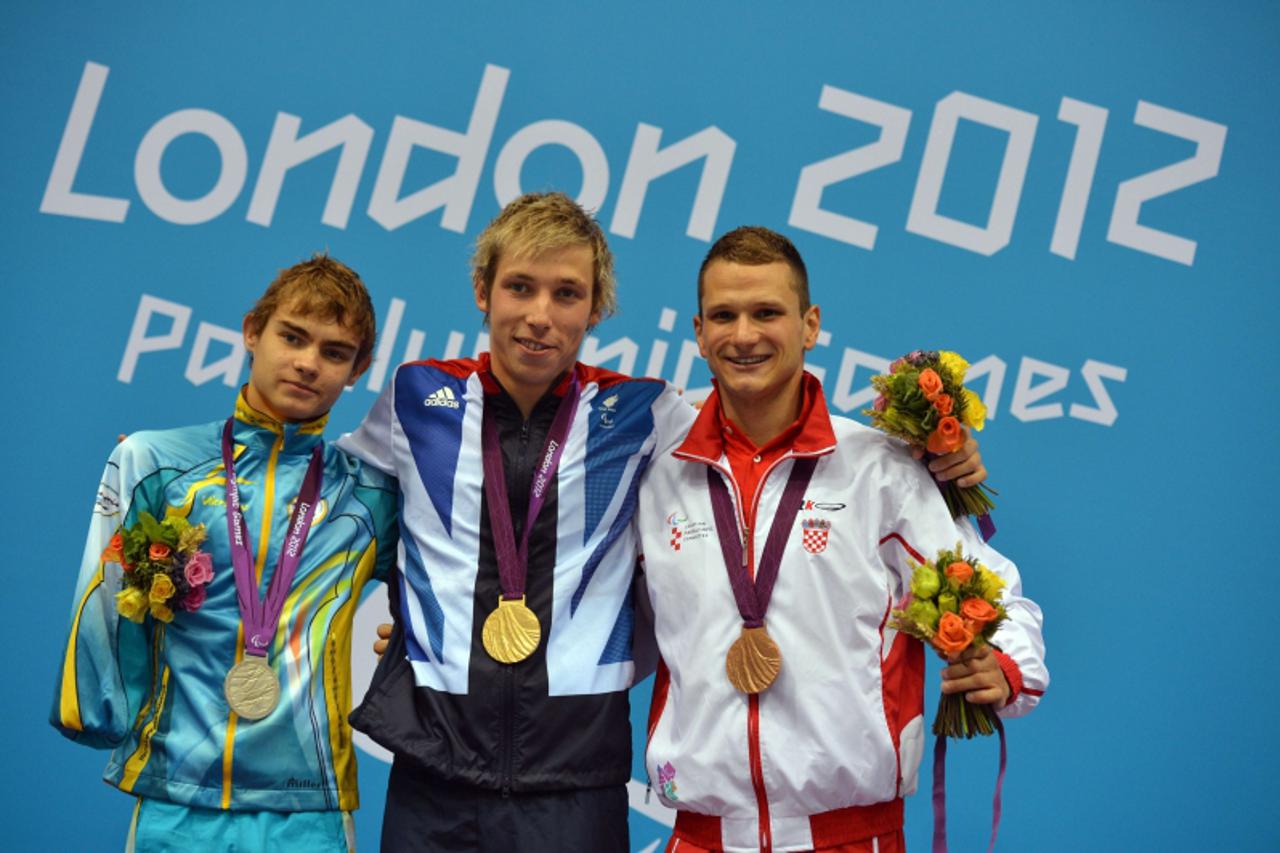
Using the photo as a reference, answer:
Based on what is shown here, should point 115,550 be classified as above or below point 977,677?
below

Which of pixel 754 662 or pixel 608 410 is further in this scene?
pixel 608 410

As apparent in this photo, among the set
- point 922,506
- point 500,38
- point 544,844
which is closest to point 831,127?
point 500,38

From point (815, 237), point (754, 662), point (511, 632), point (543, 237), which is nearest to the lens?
point (754, 662)

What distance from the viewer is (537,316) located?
249cm

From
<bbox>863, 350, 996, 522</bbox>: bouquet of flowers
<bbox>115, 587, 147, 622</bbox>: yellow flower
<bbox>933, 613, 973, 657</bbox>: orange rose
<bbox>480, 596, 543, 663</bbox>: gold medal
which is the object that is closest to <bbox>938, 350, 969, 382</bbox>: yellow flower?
<bbox>863, 350, 996, 522</bbox>: bouquet of flowers

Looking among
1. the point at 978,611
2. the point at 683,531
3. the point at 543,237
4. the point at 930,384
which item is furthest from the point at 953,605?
the point at 543,237

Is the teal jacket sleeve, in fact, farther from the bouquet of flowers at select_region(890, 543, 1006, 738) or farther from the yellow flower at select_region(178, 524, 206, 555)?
the bouquet of flowers at select_region(890, 543, 1006, 738)

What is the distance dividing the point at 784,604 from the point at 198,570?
1.11 meters

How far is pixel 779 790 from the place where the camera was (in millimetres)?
2301

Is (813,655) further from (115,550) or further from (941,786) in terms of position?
(115,550)

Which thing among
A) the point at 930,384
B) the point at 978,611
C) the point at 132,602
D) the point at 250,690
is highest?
the point at 930,384

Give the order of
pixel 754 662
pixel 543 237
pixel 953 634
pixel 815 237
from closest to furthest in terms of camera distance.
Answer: pixel 953 634 < pixel 754 662 < pixel 543 237 < pixel 815 237

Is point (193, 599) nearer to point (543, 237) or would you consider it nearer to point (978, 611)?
point (543, 237)

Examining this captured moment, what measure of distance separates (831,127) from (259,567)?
239 centimetres
